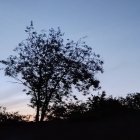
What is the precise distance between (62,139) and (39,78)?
21.4m

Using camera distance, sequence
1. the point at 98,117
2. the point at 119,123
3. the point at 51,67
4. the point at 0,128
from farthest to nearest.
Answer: the point at 51,67
the point at 0,128
the point at 98,117
the point at 119,123

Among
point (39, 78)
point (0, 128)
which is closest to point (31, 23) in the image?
point (39, 78)

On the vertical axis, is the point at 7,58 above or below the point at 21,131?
above

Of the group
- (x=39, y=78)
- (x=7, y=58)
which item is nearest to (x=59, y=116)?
(x=39, y=78)

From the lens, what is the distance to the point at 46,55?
50781mm

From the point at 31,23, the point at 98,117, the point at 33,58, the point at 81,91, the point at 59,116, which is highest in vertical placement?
the point at 31,23

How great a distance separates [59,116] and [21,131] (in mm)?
20433

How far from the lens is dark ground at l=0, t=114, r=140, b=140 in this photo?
1147 inches

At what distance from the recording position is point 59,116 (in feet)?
175

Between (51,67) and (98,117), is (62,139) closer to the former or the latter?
(98,117)

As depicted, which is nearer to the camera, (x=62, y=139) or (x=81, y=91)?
(x=62, y=139)

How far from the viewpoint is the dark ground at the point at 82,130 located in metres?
29.1

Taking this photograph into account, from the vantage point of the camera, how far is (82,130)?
1206 inches

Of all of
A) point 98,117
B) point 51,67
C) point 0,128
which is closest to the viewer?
point 98,117
